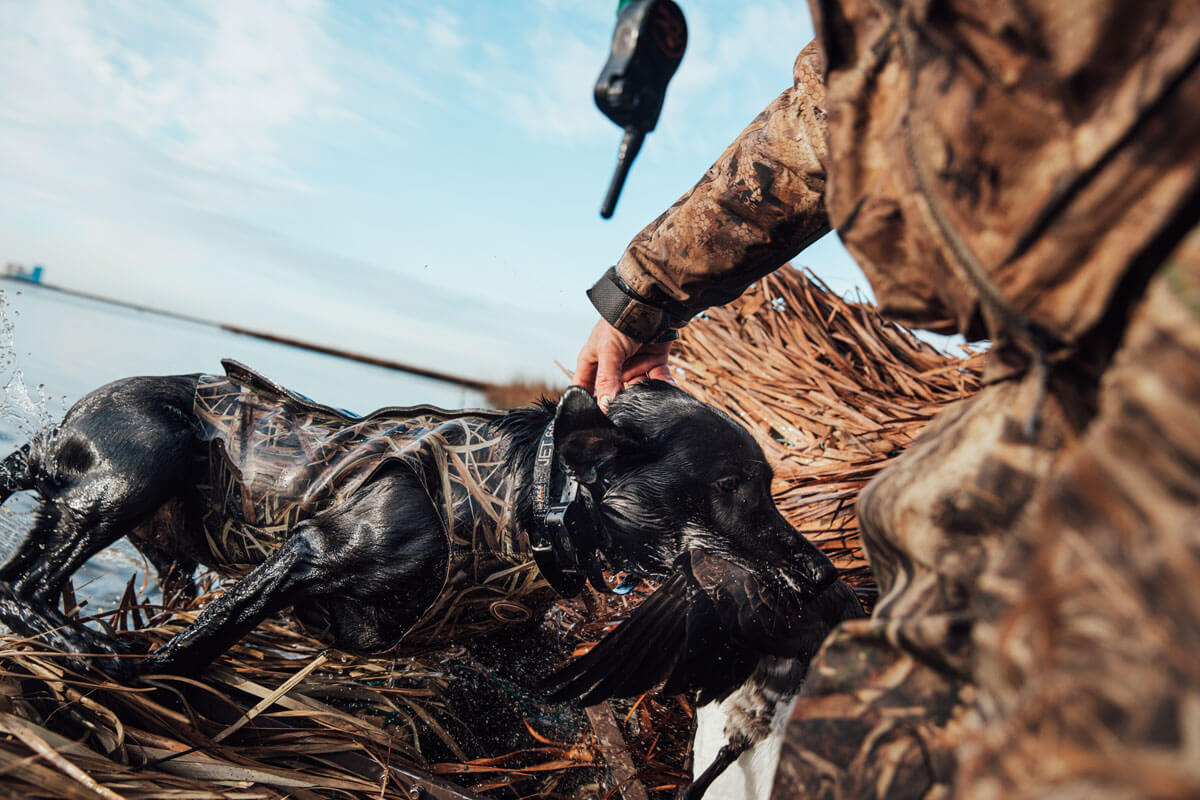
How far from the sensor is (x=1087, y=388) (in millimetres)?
745

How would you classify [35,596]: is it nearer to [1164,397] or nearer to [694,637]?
[694,637]

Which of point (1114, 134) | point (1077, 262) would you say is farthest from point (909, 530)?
point (1114, 134)

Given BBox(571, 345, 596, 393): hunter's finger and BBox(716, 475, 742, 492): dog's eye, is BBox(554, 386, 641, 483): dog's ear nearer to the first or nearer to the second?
BBox(716, 475, 742, 492): dog's eye

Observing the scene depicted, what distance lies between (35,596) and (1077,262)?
2834mm

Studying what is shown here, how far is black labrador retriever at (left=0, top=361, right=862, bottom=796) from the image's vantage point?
71.9 inches

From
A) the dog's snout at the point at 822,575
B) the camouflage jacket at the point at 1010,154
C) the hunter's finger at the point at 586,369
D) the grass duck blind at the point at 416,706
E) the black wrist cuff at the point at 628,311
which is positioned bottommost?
the grass duck blind at the point at 416,706

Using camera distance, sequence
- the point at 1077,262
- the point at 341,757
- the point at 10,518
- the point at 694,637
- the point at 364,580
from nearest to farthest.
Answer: the point at 1077,262
the point at 694,637
the point at 364,580
the point at 341,757
the point at 10,518

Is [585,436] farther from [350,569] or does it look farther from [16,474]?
[16,474]

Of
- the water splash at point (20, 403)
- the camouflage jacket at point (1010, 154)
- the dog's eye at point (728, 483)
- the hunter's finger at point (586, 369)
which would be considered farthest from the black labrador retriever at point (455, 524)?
the camouflage jacket at point (1010, 154)

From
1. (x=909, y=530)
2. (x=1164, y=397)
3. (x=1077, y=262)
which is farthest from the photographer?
(x=909, y=530)

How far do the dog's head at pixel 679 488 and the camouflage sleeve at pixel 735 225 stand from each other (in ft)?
1.23

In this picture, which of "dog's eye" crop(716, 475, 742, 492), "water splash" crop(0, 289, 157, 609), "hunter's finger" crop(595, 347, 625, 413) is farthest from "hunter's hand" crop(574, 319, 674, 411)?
"water splash" crop(0, 289, 157, 609)

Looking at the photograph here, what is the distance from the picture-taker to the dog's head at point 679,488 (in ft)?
6.19

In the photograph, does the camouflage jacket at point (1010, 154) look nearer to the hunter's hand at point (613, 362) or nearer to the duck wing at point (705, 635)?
the duck wing at point (705, 635)
